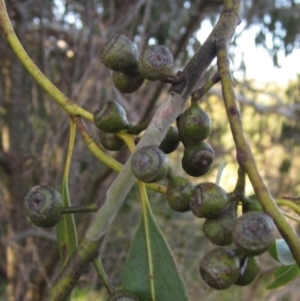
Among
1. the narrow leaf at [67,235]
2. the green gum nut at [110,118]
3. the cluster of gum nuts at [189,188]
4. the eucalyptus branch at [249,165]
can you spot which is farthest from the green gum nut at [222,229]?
the narrow leaf at [67,235]

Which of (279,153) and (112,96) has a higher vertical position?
(279,153)

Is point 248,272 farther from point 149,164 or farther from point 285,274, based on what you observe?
point 285,274

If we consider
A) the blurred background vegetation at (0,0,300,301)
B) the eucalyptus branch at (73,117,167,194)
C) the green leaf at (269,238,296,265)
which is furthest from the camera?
the blurred background vegetation at (0,0,300,301)

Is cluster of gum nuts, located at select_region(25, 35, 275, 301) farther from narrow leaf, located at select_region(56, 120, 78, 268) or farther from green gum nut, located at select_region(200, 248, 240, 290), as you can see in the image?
narrow leaf, located at select_region(56, 120, 78, 268)

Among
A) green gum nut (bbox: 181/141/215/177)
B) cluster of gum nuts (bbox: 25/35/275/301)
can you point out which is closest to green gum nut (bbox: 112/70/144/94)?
cluster of gum nuts (bbox: 25/35/275/301)

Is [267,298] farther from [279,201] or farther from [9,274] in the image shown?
[279,201]

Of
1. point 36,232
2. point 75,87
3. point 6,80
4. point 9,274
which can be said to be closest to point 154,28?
point 75,87

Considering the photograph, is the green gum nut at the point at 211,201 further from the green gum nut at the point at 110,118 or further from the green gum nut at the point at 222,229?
the green gum nut at the point at 110,118
